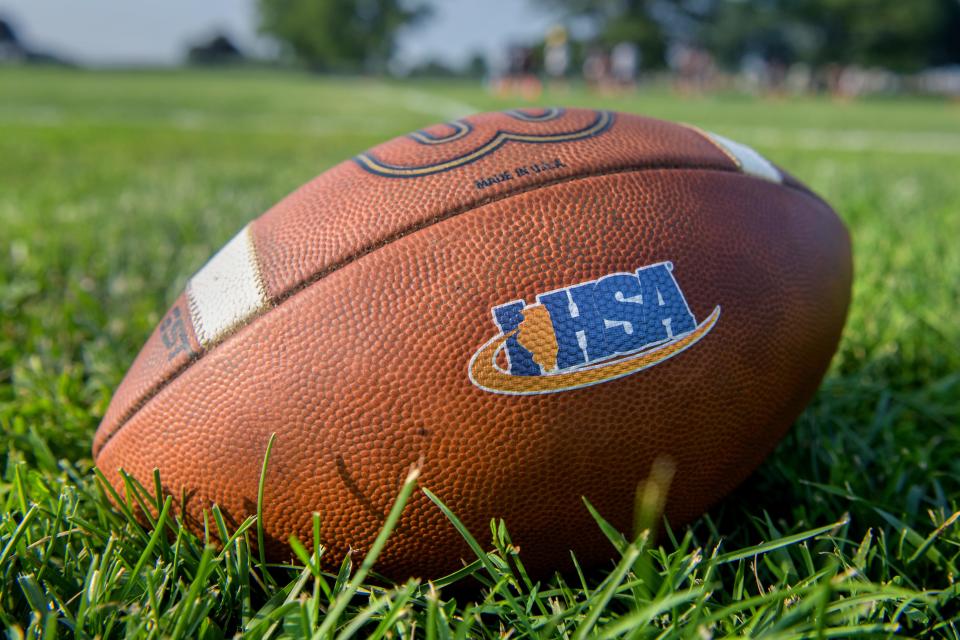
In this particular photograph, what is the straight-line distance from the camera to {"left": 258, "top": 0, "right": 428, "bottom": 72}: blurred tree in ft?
232

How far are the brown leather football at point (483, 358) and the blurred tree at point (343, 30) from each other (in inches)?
2856

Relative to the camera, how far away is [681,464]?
1.28 meters

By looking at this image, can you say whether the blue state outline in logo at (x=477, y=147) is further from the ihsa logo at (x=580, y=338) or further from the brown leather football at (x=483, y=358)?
the ihsa logo at (x=580, y=338)

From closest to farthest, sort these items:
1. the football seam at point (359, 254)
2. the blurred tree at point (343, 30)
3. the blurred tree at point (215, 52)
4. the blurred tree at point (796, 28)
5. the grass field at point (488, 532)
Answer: the grass field at point (488, 532) < the football seam at point (359, 254) < the blurred tree at point (796, 28) < the blurred tree at point (343, 30) < the blurred tree at point (215, 52)

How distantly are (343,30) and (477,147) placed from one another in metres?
76.1

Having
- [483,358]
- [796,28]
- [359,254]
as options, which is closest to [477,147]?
[359,254]

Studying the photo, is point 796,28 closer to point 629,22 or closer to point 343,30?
point 629,22

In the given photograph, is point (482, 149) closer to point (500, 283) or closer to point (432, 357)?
point (500, 283)

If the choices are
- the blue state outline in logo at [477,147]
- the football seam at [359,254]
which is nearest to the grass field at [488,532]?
the football seam at [359,254]

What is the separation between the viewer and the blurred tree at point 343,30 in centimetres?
7081

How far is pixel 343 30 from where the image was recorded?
71.8 meters

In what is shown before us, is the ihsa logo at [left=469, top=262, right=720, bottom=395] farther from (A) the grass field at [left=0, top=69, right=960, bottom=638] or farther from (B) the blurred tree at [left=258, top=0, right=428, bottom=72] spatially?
(B) the blurred tree at [left=258, top=0, right=428, bottom=72]

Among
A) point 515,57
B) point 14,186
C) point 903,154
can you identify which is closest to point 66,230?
point 14,186

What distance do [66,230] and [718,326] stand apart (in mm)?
3055
